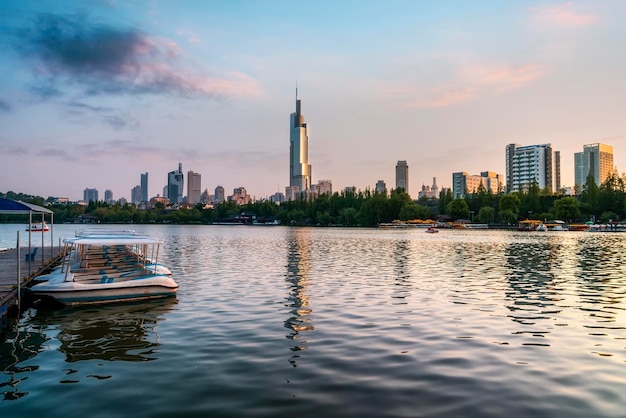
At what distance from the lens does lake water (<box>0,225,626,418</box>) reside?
11.9 metres

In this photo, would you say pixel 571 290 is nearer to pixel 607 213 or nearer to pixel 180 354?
pixel 180 354

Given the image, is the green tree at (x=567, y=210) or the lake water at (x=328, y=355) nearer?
the lake water at (x=328, y=355)

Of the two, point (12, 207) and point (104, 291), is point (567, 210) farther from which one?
point (12, 207)

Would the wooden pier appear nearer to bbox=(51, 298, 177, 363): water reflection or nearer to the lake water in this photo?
the lake water

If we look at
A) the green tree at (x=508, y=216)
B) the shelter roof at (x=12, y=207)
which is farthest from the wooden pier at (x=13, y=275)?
the green tree at (x=508, y=216)

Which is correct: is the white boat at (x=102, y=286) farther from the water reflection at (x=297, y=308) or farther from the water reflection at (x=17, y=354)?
the water reflection at (x=297, y=308)

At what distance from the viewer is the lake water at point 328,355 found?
1191cm

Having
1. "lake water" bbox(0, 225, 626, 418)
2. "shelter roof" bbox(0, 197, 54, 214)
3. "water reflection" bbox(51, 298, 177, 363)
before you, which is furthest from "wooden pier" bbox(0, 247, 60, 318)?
"shelter roof" bbox(0, 197, 54, 214)

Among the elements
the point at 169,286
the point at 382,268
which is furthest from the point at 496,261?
the point at 169,286

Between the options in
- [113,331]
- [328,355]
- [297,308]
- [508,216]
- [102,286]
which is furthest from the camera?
[508,216]

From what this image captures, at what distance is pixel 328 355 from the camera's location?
16.2m

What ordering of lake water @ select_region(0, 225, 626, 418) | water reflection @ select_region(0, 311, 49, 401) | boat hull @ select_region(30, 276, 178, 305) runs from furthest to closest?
boat hull @ select_region(30, 276, 178, 305), water reflection @ select_region(0, 311, 49, 401), lake water @ select_region(0, 225, 626, 418)

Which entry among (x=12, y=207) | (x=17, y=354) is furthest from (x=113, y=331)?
(x=12, y=207)

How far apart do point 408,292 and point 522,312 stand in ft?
25.7
